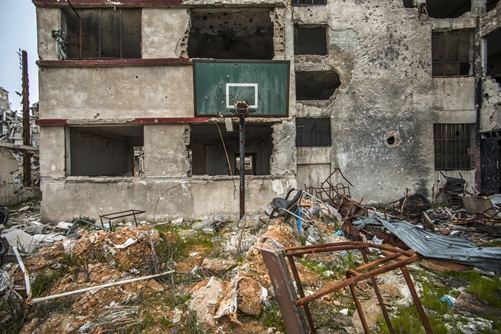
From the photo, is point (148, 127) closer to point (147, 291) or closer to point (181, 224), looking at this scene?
point (181, 224)

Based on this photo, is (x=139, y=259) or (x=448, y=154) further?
(x=448, y=154)

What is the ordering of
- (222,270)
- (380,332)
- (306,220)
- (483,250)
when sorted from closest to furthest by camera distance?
(380,332) < (222,270) < (483,250) < (306,220)

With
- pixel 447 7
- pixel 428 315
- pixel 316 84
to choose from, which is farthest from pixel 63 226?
pixel 447 7

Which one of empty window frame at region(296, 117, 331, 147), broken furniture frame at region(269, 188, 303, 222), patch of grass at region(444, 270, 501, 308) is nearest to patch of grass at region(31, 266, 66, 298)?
broken furniture frame at region(269, 188, 303, 222)

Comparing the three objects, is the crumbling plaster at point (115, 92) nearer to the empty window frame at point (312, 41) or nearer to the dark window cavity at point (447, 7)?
the empty window frame at point (312, 41)

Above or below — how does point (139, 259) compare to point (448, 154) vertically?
below

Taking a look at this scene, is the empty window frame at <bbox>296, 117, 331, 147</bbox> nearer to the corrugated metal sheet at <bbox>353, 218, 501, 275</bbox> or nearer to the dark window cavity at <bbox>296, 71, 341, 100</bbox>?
the dark window cavity at <bbox>296, 71, 341, 100</bbox>

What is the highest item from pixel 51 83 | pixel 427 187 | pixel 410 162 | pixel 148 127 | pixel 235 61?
pixel 235 61

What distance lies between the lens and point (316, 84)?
34.6 ft

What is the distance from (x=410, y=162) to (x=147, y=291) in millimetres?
9859

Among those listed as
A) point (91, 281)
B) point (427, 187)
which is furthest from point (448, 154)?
point (91, 281)

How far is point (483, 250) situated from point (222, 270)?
15.4 feet

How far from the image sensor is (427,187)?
358 inches

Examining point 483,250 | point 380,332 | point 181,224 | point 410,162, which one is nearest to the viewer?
point 380,332
